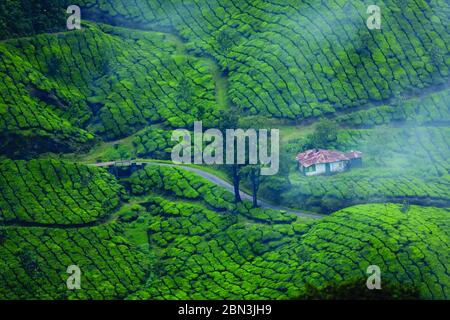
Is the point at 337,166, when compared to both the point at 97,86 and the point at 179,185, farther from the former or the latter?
the point at 97,86

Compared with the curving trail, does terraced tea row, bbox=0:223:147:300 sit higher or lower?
lower

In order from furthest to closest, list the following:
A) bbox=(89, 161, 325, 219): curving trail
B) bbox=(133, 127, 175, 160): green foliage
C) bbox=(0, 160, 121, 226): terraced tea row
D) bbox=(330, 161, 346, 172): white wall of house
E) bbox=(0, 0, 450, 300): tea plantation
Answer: bbox=(133, 127, 175, 160): green foliage, bbox=(330, 161, 346, 172): white wall of house, bbox=(89, 161, 325, 219): curving trail, bbox=(0, 160, 121, 226): terraced tea row, bbox=(0, 0, 450, 300): tea plantation

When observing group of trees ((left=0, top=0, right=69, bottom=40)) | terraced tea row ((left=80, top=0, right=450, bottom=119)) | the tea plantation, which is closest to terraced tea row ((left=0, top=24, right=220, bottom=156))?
the tea plantation

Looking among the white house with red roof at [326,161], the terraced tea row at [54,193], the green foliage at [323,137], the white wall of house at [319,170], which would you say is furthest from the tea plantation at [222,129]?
the white house with red roof at [326,161]

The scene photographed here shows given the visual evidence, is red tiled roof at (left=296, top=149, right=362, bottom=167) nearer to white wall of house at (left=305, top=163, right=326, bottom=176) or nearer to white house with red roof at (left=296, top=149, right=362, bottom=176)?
white house with red roof at (left=296, top=149, right=362, bottom=176)

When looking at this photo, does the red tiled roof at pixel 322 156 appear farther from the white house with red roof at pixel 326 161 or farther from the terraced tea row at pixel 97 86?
the terraced tea row at pixel 97 86

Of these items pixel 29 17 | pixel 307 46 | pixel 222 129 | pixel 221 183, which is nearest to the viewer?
pixel 221 183

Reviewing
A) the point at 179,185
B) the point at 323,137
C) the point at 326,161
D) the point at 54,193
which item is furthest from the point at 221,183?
the point at 54,193

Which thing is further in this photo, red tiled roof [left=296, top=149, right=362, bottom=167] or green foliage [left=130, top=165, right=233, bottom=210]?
red tiled roof [left=296, top=149, right=362, bottom=167]

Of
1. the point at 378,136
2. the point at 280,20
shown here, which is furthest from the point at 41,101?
the point at 378,136
